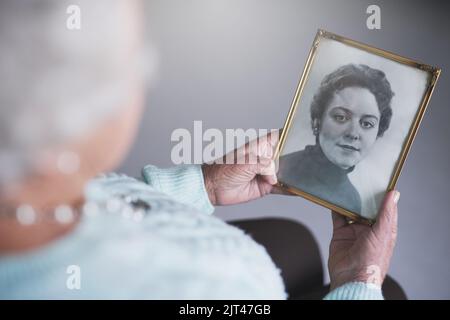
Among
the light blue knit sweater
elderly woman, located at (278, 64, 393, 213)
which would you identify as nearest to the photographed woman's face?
elderly woman, located at (278, 64, 393, 213)

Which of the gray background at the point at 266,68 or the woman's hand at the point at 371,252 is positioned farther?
the gray background at the point at 266,68

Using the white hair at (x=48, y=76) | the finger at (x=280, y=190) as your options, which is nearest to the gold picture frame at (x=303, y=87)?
the finger at (x=280, y=190)

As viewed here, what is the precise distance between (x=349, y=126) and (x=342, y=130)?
2 centimetres

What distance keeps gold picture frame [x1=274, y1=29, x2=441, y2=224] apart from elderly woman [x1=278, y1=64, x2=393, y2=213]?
0.04 ft

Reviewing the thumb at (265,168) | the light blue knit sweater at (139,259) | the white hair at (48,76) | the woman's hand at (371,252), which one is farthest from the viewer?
the thumb at (265,168)

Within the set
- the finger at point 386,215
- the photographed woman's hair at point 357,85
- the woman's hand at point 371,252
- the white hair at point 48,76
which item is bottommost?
the woman's hand at point 371,252

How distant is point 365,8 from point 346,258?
0.54 m

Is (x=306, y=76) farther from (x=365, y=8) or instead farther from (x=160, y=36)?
(x=160, y=36)

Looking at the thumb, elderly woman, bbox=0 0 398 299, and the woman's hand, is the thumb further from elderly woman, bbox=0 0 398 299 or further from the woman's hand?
the woman's hand

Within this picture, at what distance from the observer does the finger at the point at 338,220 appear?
3.36 feet

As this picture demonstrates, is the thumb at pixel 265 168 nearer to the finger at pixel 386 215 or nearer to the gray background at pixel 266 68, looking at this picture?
the gray background at pixel 266 68

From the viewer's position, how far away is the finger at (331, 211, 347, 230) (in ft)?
3.36
